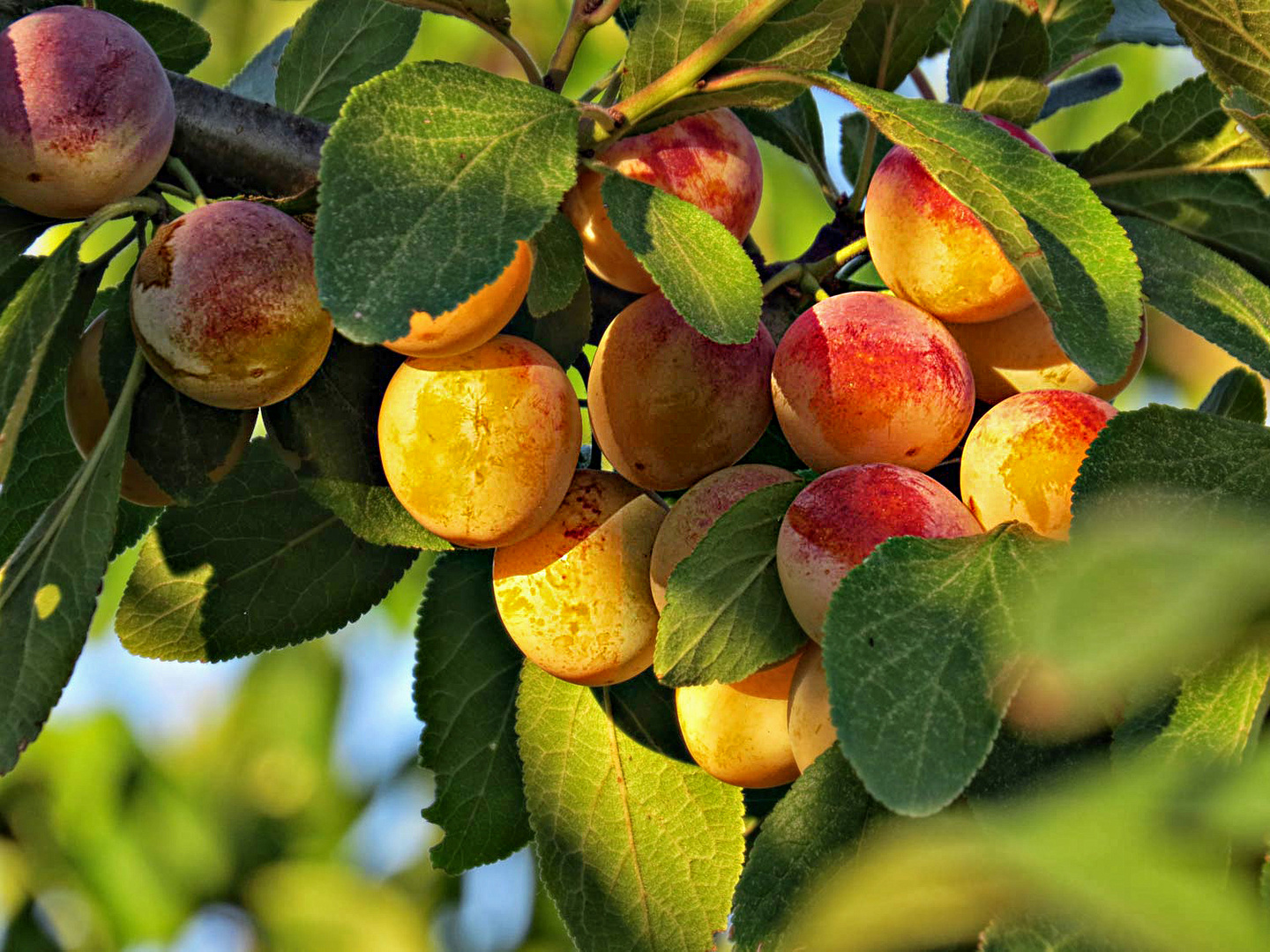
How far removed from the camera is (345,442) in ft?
2.53

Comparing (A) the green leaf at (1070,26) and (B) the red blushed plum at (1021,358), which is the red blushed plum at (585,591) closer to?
(B) the red blushed plum at (1021,358)

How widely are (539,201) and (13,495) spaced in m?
0.50

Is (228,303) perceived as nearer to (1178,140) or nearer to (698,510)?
(698,510)

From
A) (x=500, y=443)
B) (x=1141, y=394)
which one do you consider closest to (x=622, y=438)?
(x=500, y=443)

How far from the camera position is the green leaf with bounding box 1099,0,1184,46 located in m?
1.07

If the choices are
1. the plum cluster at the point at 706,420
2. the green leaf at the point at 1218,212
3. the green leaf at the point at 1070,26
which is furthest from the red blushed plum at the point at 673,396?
the green leaf at the point at 1070,26

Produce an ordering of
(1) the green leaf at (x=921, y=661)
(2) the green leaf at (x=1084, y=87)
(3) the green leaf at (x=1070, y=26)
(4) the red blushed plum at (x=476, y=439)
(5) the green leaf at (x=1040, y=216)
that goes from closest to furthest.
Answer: (1) the green leaf at (x=921, y=661) < (5) the green leaf at (x=1040, y=216) < (4) the red blushed plum at (x=476, y=439) < (3) the green leaf at (x=1070, y=26) < (2) the green leaf at (x=1084, y=87)

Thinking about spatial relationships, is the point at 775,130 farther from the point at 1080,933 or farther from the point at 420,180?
the point at 1080,933

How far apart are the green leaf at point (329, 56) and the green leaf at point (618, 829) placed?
0.52 metres

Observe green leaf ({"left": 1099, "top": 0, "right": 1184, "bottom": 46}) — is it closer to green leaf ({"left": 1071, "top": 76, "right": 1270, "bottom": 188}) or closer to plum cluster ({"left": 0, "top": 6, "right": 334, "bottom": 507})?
green leaf ({"left": 1071, "top": 76, "right": 1270, "bottom": 188})

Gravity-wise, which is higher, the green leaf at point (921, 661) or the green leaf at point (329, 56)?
the green leaf at point (921, 661)

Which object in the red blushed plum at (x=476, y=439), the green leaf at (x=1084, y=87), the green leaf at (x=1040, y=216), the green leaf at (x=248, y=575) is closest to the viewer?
the green leaf at (x=1040, y=216)

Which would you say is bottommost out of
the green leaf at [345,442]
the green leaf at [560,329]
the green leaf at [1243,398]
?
the green leaf at [345,442]

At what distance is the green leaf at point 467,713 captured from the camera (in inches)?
35.1
